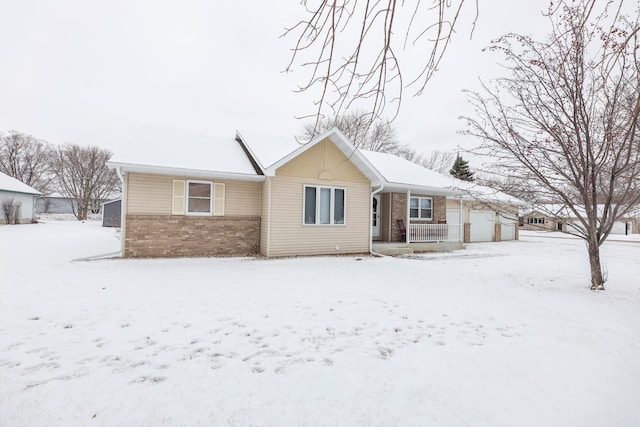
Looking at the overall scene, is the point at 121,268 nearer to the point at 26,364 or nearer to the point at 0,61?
the point at 26,364

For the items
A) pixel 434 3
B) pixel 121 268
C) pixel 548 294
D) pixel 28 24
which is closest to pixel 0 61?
pixel 28 24

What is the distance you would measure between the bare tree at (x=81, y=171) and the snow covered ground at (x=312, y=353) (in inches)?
1406

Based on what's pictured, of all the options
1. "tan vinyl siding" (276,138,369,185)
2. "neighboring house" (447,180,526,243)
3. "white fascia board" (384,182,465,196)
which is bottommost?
"neighboring house" (447,180,526,243)

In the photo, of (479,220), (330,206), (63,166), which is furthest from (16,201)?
(479,220)

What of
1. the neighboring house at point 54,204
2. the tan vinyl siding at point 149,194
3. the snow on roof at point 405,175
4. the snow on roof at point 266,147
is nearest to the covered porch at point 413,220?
the snow on roof at point 405,175

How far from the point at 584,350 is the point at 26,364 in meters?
6.16

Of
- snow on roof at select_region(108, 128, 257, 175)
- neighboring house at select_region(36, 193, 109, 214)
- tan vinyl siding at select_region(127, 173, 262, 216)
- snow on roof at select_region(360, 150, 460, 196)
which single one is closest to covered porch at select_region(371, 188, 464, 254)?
snow on roof at select_region(360, 150, 460, 196)

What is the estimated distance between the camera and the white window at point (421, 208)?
14750mm

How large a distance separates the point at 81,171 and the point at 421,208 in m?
39.4

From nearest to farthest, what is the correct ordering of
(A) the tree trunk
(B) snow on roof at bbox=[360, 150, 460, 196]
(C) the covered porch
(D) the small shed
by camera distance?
(A) the tree trunk < (B) snow on roof at bbox=[360, 150, 460, 196] < (C) the covered porch < (D) the small shed

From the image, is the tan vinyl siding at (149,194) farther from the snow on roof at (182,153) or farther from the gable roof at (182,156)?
the snow on roof at (182,153)

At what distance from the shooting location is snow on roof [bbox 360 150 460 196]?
1311 centimetres

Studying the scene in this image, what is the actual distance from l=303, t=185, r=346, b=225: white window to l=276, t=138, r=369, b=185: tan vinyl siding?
465 millimetres

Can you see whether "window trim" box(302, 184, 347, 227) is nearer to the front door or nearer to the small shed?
the front door
